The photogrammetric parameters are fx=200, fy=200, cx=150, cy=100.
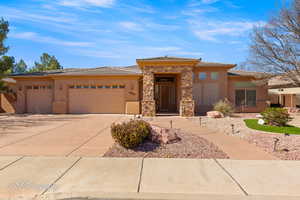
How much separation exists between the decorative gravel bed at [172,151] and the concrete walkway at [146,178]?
1.42 ft

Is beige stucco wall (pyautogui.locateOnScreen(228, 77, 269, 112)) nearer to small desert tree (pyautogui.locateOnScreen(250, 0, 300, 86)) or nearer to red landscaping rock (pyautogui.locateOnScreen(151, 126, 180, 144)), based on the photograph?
small desert tree (pyautogui.locateOnScreen(250, 0, 300, 86))

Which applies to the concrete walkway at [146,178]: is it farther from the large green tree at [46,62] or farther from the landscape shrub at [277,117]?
the large green tree at [46,62]

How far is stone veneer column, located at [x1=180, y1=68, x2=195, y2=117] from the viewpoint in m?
16.4

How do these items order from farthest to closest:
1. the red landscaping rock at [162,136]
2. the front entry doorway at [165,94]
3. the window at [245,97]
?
the front entry doorway at [165,94], the window at [245,97], the red landscaping rock at [162,136]

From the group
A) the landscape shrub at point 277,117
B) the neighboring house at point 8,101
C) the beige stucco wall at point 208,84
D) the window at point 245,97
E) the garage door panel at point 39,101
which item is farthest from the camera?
the neighboring house at point 8,101

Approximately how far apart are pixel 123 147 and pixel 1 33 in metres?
18.3

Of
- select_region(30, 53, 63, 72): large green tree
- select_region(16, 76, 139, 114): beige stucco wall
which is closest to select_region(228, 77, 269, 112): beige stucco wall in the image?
select_region(16, 76, 139, 114): beige stucco wall

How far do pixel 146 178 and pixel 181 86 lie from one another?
12696mm

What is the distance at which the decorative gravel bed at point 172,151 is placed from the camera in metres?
6.13

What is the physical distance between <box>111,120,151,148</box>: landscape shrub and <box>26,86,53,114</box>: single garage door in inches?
564

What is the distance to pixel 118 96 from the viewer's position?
1753 cm

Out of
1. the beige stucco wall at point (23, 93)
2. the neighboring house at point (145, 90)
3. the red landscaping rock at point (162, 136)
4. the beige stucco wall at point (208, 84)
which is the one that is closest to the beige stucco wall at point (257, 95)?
the neighboring house at point (145, 90)

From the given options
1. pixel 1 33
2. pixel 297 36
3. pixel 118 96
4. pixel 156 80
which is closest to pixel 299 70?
pixel 297 36

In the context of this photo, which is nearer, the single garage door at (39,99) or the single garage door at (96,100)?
the single garage door at (96,100)
